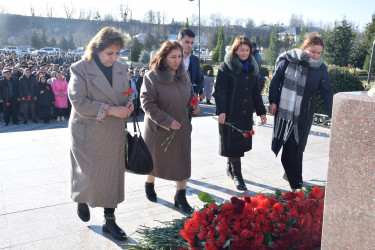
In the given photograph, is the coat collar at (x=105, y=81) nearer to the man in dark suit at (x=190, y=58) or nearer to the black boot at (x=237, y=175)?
the man in dark suit at (x=190, y=58)

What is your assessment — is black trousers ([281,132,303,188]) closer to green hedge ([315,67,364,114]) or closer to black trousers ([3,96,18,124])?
green hedge ([315,67,364,114])

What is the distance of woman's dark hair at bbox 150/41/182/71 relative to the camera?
3.50 meters

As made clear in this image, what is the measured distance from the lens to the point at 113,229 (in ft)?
10.2

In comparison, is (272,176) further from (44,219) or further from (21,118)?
(21,118)

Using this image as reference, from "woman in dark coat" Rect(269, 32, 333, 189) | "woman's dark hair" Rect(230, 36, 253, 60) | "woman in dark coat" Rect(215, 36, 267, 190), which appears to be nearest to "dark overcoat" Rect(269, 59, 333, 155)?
"woman in dark coat" Rect(269, 32, 333, 189)

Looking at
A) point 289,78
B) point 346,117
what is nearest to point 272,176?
point 289,78

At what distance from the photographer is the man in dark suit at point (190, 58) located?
162 inches

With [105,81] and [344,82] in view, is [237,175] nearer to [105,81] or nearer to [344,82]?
[105,81]

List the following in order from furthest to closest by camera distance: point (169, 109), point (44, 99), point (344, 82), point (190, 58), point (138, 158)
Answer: point (44, 99), point (344, 82), point (190, 58), point (169, 109), point (138, 158)

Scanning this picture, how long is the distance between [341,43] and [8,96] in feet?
70.1

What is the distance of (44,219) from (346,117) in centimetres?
279

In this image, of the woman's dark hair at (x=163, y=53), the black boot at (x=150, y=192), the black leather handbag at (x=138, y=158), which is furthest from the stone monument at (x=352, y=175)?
the black boot at (x=150, y=192)

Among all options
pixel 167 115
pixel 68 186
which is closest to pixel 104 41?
pixel 167 115

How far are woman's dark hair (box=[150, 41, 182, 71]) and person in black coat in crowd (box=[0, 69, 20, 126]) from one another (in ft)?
29.6
